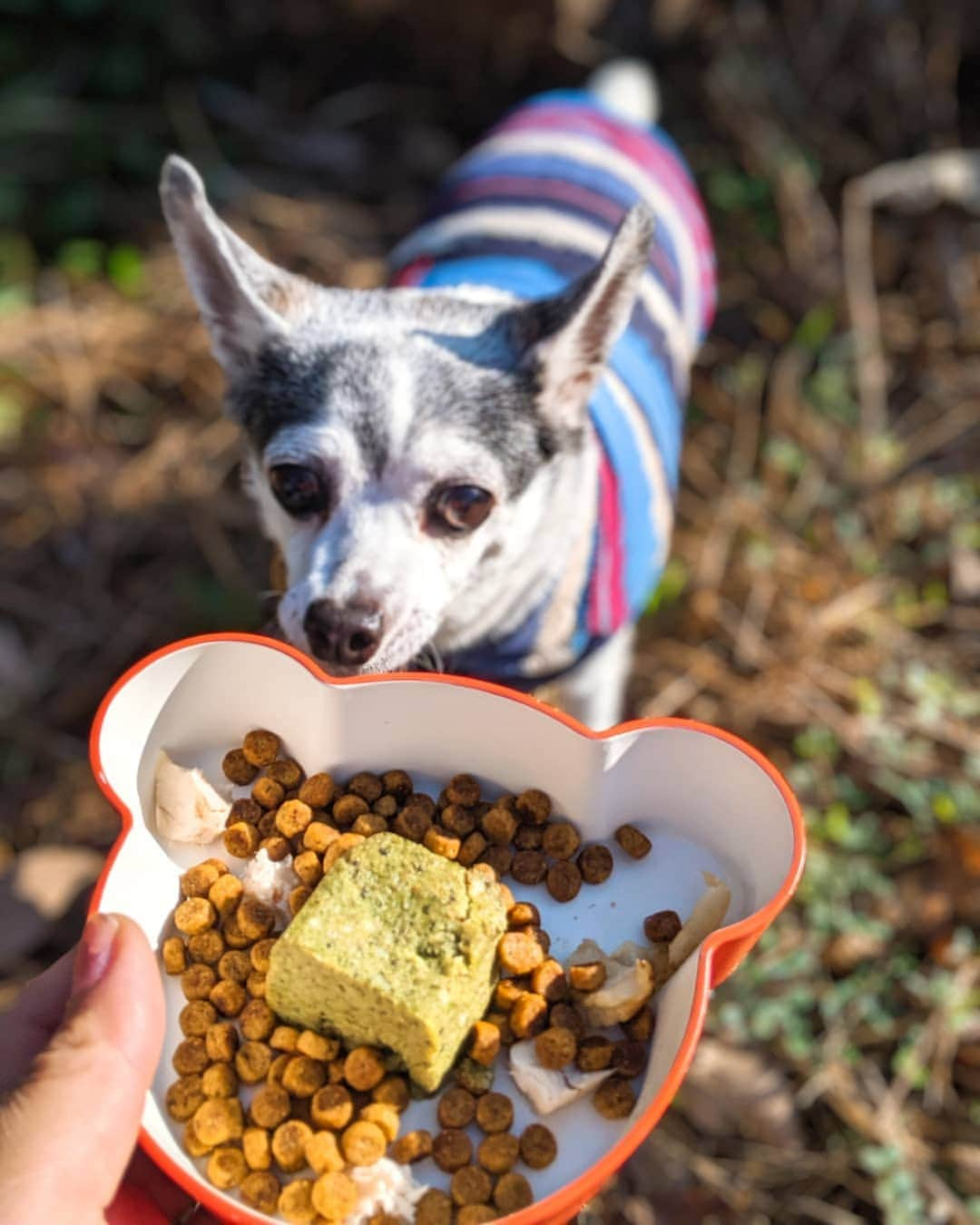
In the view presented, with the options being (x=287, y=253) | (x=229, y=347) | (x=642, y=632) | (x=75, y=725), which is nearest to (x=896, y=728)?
(x=642, y=632)

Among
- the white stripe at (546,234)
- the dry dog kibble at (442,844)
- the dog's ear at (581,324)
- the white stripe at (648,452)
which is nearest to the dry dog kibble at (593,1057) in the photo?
the dry dog kibble at (442,844)

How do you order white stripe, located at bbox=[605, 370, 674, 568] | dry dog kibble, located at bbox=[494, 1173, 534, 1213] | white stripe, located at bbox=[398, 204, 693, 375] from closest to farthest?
1. dry dog kibble, located at bbox=[494, 1173, 534, 1213]
2. white stripe, located at bbox=[605, 370, 674, 568]
3. white stripe, located at bbox=[398, 204, 693, 375]

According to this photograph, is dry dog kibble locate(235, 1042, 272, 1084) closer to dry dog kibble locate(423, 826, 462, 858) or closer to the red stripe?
dry dog kibble locate(423, 826, 462, 858)

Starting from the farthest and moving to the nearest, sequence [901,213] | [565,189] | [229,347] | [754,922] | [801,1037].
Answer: [901,213] → [565,189] → [801,1037] → [229,347] → [754,922]

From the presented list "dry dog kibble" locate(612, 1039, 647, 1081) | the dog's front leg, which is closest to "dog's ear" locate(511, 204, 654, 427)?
the dog's front leg

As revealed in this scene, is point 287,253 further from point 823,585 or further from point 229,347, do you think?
point 823,585

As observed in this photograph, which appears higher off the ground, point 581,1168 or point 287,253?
point 581,1168

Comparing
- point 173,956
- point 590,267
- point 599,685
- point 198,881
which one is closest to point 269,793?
point 198,881

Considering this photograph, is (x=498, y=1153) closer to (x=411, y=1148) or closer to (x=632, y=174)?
(x=411, y=1148)
